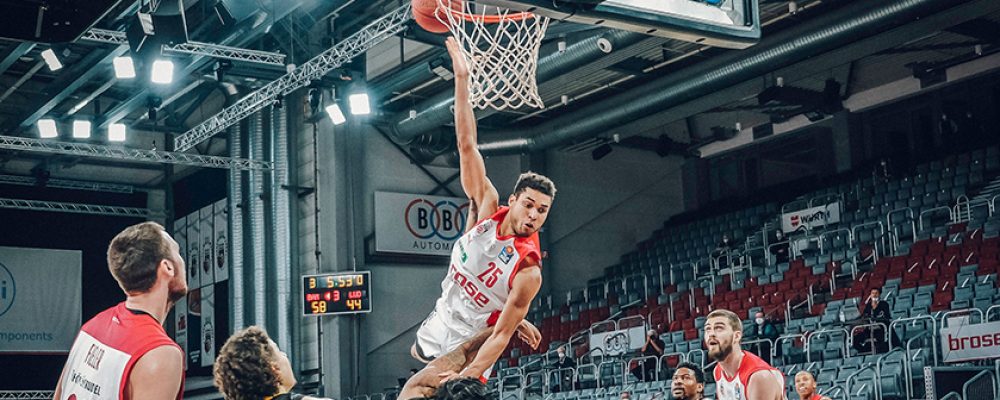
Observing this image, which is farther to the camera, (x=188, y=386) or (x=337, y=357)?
(x=188, y=386)

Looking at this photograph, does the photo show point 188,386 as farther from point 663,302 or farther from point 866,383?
point 866,383

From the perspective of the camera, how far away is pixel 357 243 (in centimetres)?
2530

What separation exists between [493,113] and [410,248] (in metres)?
3.46

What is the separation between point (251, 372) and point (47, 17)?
12.2ft

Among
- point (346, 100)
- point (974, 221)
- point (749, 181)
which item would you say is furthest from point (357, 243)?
point (974, 221)

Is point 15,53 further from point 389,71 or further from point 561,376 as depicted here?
point 561,376

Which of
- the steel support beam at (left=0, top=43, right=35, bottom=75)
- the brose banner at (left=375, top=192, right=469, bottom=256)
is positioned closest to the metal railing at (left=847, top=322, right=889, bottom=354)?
the brose banner at (left=375, top=192, right=469, bottom=256)

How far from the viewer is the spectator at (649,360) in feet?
60.1

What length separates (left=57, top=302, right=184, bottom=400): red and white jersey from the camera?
3992 mm

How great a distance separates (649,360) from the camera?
19.0 metres

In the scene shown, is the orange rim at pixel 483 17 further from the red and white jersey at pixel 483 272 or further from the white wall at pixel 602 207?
the white wall at pixel 602 207

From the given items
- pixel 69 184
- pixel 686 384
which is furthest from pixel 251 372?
pixel 69 184

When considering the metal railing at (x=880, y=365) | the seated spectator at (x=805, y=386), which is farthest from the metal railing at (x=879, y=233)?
the seated spectator at (x=805, y=386)

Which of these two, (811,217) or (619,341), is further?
(811,217)
